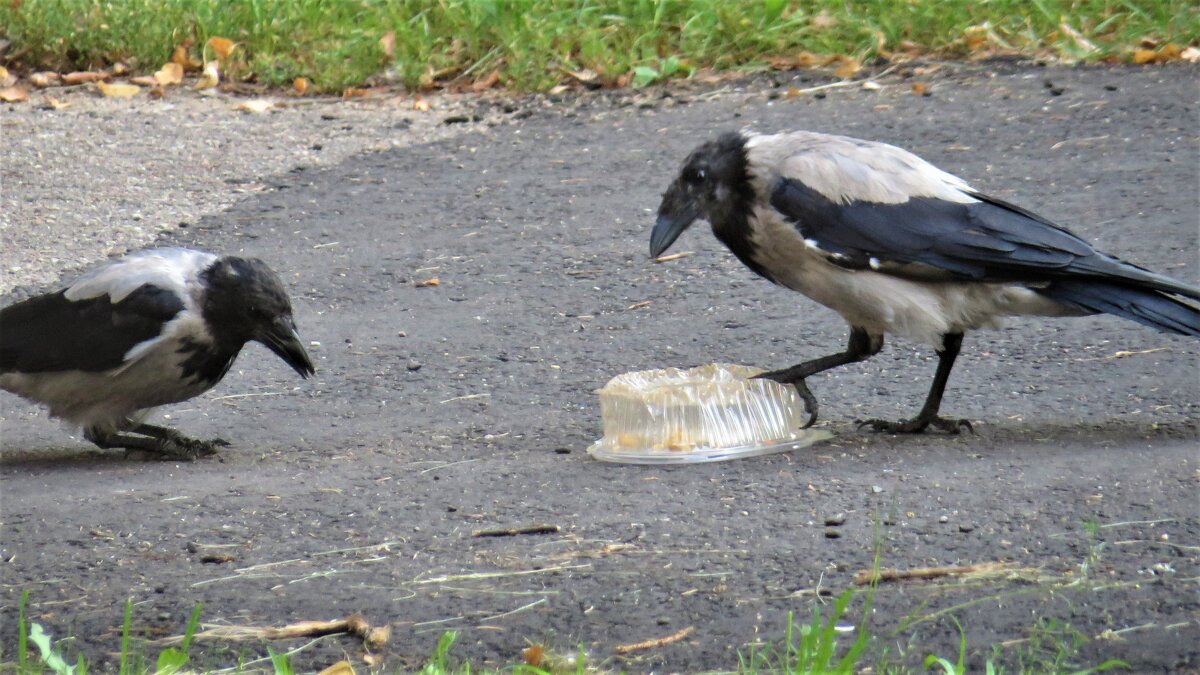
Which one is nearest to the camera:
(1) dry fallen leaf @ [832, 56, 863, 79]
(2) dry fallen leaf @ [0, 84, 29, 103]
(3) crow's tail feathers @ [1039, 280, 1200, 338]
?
(3) crow's tail feathers @ [1039, 280, 1200, 338]

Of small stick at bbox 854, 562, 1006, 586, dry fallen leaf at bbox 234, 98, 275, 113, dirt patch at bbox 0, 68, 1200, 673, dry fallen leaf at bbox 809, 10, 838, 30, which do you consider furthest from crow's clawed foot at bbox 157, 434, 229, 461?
dry fallen leaf at bbox 809, 10, 838, 30

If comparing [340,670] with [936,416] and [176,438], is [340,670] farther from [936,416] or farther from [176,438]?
[936,416]

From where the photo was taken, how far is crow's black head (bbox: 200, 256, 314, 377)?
4855 mm

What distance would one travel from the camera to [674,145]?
A: 8195 millimetres

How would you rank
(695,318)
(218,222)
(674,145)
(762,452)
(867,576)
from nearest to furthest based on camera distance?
1. (867,576)
2. (762,452)
3. (695,318)
4. (218,222)
5. (674,145)

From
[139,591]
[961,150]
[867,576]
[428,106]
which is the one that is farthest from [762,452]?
[428,106]

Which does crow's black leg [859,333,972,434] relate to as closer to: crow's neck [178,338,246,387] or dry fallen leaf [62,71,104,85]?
crow's neck [178,338,246,387]

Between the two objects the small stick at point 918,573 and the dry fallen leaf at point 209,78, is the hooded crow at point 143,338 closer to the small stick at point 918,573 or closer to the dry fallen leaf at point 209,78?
the small stick at point 918,573

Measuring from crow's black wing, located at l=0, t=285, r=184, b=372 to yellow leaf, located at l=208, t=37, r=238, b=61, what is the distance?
509cm

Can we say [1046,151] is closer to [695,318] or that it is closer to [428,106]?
[695,318]

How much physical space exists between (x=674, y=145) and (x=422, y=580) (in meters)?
4.93

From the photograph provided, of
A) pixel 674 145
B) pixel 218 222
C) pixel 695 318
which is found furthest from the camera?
pixel 674 145

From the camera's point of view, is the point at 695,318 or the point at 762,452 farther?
the point at 695,318

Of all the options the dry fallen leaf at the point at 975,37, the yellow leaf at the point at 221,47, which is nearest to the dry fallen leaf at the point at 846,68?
the dry fallen leaf at the point at 975,37
